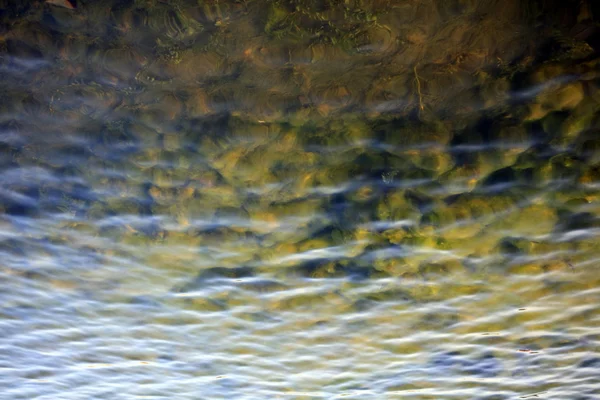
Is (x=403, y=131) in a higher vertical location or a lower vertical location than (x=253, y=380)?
higher

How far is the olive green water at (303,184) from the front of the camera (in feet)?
5.28

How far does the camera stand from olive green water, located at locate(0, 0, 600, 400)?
5.28 feet

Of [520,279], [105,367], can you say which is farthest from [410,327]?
[105,367]

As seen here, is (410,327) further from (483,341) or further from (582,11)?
(582,11)

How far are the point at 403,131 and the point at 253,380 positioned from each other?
98.6 inches

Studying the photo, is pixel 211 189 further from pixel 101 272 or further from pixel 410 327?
pixel 410 327

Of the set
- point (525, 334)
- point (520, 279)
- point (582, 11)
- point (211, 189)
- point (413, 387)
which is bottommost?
point (413, 387)

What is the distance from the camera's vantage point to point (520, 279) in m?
2.56

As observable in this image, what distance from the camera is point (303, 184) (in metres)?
2.08

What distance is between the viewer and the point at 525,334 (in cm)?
300

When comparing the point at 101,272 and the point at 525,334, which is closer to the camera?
the point at 101,272

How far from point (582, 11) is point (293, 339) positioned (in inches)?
91.7

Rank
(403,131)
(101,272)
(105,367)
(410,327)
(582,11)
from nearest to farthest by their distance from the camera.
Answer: (582,11) < (403,131) < (101,272) < (410,327) < (105,367)

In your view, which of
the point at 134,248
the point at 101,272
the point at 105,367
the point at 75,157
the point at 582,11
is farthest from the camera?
the point at 105,367
